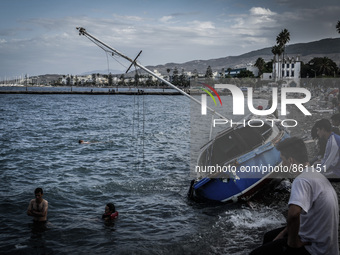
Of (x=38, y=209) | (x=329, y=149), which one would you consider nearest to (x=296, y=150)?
(x=329, y=149)

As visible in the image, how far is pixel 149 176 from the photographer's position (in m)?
20.8

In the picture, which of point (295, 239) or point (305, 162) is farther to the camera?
point (305, 162)

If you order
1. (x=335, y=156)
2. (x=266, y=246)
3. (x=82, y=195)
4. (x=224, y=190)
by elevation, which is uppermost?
(x=335, y=156)

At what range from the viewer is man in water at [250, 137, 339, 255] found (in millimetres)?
4348

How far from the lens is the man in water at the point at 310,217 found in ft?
14.3

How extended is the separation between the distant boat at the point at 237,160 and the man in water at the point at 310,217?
8560 mm

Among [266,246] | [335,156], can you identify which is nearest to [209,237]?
Result: [335,156]

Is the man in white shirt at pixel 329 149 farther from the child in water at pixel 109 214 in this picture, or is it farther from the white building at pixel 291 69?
the white building at pixel 291 69

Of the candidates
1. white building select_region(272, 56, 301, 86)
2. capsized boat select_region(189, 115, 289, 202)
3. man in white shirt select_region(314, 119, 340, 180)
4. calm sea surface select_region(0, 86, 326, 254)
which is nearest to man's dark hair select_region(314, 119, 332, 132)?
man in white shirt select_region(314, 119, 340, 180)

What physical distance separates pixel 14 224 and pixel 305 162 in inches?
474

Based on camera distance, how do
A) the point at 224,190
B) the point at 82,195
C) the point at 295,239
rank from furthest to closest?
the point at 82,195 → the point at 224,190 → the point at 295,239

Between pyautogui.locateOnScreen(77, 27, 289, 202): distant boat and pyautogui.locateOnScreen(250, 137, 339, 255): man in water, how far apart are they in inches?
337

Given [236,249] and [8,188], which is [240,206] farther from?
[8,188]

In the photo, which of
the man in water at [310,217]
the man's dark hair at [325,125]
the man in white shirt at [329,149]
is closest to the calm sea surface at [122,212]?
the man in white shirt at [329,149]
